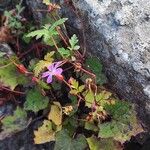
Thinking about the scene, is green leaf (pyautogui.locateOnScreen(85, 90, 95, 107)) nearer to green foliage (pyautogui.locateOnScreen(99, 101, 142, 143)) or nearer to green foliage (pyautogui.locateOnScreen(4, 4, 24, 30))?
green foliage (pyautogui.locateOnScreen(99, 101, 142, 143))

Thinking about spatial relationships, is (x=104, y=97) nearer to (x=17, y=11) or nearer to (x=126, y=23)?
(x=126, y=23)

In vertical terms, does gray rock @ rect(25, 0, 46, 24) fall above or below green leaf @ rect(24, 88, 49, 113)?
above

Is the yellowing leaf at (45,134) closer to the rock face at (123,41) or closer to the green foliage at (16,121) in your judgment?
the green foliage at (16,121)

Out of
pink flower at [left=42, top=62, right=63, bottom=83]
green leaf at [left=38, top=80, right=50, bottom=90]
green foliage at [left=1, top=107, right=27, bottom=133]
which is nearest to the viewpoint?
pink flower at [left=42, top=62, right=63, bottom=83]

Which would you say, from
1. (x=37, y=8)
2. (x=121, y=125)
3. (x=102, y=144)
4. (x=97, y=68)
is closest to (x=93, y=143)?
(x=102, y=144)

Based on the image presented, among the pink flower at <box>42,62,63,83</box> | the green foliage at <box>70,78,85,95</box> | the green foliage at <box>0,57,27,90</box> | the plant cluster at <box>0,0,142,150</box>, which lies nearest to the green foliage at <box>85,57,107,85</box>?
the plant cluster at <box>0,0,142,150</box>

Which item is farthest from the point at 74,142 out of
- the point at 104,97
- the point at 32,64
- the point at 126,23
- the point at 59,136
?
the point at 126,23

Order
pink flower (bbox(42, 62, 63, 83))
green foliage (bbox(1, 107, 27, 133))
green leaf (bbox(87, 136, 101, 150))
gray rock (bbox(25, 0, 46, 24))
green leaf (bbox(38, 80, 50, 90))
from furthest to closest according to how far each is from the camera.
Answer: gray rock (bbox(25, 0, 46, 24)) → green foliage (bbox(1, 107, 27, 133)) → green leaf (bbox(38, 80, 50, 90)) → green leaf (bbox(87, 136, 101, 150)) → pink flower (bbox(42, 62, 63, 83))
